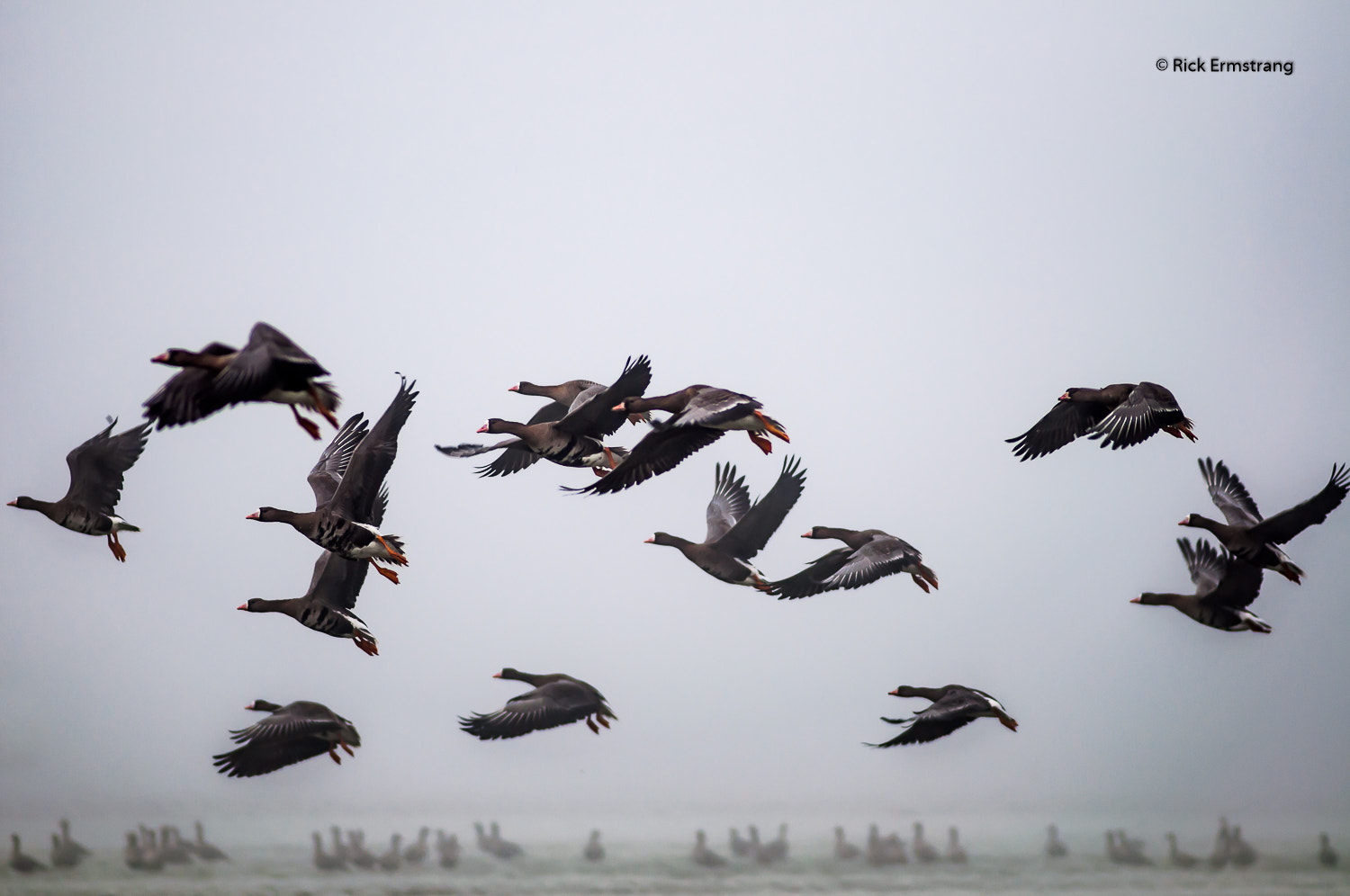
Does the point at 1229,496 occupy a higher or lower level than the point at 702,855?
higher

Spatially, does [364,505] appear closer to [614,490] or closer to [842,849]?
[614,490]

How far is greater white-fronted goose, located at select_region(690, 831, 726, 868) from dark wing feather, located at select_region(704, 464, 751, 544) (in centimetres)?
771

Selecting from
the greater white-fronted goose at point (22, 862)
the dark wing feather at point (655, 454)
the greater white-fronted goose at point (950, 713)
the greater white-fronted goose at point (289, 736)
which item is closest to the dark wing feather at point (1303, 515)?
the greater white-fronted goose at point (950, 713)

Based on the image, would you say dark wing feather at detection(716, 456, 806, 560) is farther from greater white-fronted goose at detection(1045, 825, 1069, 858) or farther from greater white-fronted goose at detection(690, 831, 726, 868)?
greater white-fronted goose at detection(1045, 825, 1069, 858)

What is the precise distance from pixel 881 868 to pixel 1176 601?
328 inches

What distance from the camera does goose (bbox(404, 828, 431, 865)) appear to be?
18516 mm

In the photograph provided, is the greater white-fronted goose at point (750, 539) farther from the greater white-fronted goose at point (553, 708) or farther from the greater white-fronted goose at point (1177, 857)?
the greater white-fronted goose at point (1177, 857)

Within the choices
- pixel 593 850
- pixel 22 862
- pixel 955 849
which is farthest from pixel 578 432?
pixel 22 862

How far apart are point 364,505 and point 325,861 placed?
10.1m

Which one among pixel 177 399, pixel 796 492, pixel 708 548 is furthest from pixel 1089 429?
pixel 177 399

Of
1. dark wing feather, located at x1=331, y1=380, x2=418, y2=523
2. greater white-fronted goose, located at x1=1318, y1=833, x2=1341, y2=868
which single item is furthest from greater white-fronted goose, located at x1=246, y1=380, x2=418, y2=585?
greater white-fronted goose, located at x1=1318, y1=833, x2=1341, y2=868

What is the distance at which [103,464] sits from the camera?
1283 cm

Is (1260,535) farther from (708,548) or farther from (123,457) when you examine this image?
(123,457)

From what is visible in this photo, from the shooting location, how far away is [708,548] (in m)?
13.2
